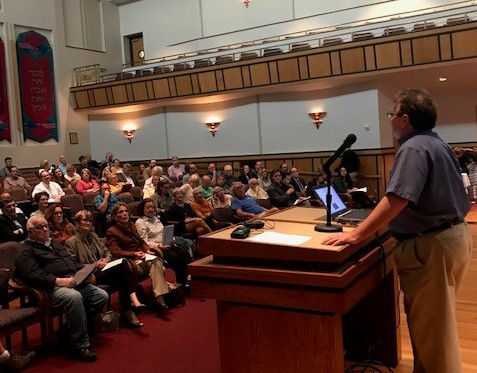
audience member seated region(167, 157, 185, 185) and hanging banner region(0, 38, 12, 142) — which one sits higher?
hanging banner region(0, 38, 12, 142)

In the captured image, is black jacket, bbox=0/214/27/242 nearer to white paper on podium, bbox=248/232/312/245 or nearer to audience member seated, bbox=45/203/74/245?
audience member seated, bbox=45/203/74/245

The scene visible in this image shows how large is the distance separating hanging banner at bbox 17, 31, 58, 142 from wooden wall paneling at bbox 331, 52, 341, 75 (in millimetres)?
6833

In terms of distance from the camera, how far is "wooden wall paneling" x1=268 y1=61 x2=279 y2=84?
1034 cm

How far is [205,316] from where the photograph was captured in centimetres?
395

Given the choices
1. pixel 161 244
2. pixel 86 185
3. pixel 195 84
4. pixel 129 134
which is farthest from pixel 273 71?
pixel 161 244

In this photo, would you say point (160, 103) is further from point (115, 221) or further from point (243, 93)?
point (115, 221)

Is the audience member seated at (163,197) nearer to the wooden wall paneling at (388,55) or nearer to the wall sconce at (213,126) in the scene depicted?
the wooden wall paneling at (388,55)

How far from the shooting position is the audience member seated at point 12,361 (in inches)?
118

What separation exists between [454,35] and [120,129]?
8.44 metres

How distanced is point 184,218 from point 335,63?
17.6 ft

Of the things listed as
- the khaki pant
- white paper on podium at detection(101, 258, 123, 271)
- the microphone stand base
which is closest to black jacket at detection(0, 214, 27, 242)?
white paper on podium at detection(101, 258, 123, 271)

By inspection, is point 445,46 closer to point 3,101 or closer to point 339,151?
point 339,151

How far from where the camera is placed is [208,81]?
11.2 metres

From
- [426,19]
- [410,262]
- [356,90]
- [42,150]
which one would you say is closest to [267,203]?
[356,90]
